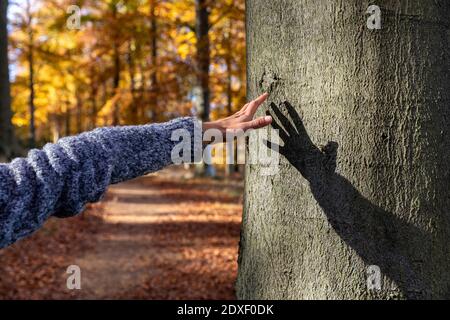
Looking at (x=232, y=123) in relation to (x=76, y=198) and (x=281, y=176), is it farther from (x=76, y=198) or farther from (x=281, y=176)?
(x=76, y=198)

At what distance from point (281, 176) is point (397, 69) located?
56cm

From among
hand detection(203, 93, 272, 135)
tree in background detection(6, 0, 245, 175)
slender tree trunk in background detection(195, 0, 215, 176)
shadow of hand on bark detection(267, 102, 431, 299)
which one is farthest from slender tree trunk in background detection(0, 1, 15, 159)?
shadow of hand on bark detection(267, 102, 431, 299)

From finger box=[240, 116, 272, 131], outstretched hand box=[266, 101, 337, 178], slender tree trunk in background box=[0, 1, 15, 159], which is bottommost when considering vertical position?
outstretched hand box=[266, 101, 337, 178]

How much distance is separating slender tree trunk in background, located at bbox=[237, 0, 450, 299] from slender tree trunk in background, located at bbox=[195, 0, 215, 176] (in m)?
11.3

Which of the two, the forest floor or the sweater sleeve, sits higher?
the sweater sleeve

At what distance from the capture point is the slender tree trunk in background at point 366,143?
156cm

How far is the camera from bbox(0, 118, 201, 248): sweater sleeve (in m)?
1.26

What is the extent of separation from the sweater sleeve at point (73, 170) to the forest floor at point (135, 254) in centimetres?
468

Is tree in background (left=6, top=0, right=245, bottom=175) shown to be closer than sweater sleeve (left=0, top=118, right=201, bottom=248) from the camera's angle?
No

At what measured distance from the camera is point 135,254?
26.2 feet

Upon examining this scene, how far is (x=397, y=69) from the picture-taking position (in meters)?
1.56

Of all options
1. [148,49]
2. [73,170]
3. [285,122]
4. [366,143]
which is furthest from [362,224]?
[148,49]

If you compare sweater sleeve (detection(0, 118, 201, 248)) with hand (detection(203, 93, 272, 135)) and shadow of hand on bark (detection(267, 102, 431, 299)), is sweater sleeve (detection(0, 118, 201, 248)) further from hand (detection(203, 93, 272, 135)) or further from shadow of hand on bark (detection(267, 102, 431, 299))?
shadow of hand on bark (detection(267, 102, 431, 299))

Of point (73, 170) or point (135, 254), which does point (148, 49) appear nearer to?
point (135, 254)
